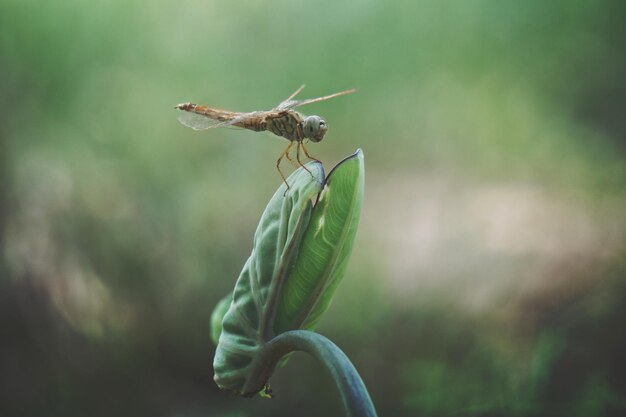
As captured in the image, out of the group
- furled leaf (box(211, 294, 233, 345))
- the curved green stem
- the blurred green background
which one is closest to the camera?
the curved green stem

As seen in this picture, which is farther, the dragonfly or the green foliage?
the dragonfly

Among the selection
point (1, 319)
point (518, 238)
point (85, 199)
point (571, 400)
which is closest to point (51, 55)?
point (85, 199)

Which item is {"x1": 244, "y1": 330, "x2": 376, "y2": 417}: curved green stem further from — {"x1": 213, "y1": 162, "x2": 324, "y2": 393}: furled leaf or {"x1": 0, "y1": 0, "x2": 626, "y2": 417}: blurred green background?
{"x1": 0, "y1": 0, "x2": 626, "y2": 417}: blurred green background

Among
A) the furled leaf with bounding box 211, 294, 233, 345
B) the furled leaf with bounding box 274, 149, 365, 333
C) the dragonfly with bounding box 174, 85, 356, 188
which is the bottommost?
the furled leaf with bounding box 211, 294, 233, 345

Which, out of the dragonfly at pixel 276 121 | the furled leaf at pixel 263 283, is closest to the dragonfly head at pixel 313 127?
the dragonfly at pixel 276 121

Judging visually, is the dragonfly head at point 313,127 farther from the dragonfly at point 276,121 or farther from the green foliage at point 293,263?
the green foliage at point 293,263

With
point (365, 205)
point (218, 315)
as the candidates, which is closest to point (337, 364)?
point (218, 315)

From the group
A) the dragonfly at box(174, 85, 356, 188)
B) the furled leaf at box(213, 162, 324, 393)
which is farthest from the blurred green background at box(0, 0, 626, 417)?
the furled leaf at box(213, 162, 324, 393)
